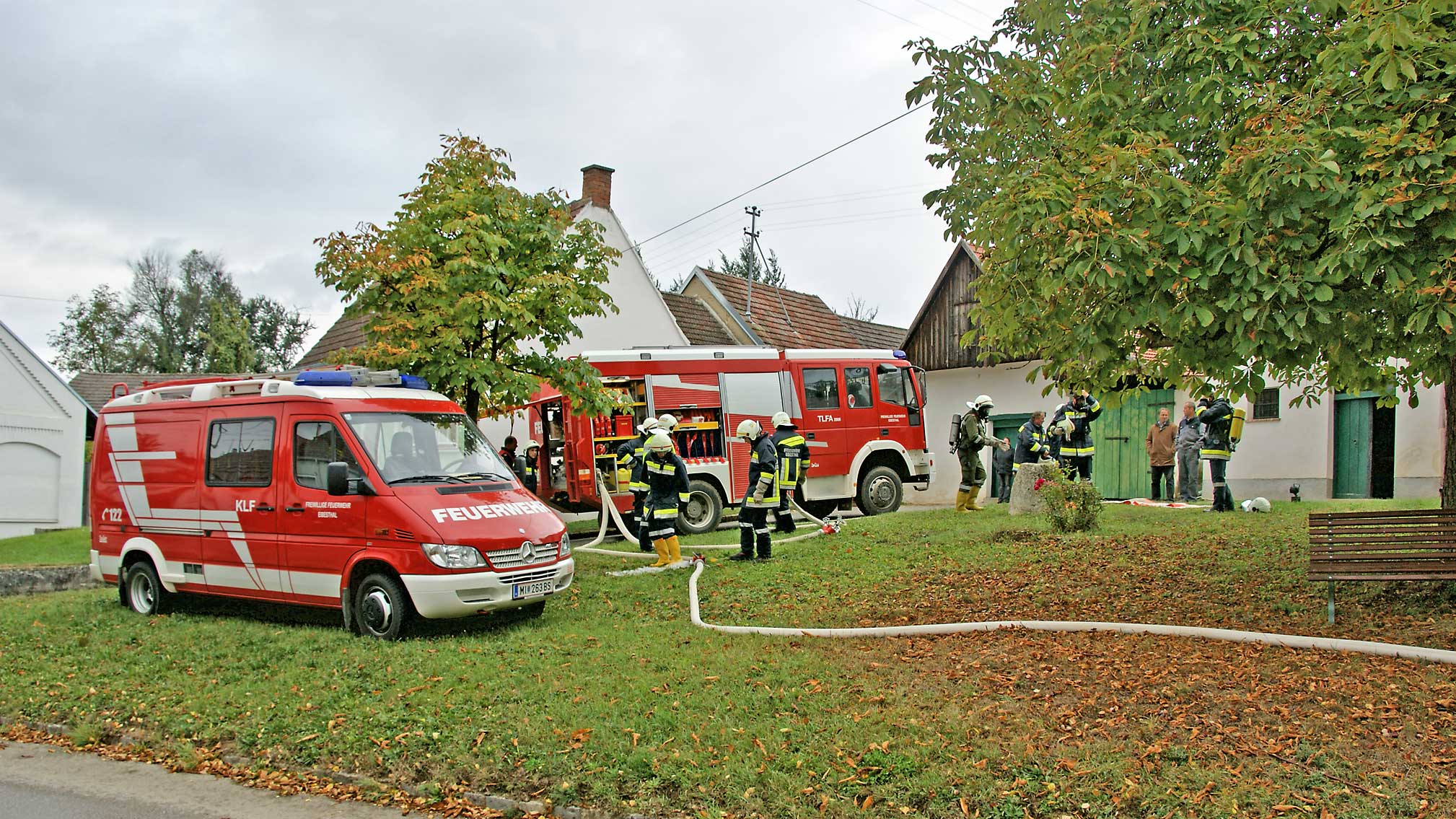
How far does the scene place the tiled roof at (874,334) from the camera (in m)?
33.5

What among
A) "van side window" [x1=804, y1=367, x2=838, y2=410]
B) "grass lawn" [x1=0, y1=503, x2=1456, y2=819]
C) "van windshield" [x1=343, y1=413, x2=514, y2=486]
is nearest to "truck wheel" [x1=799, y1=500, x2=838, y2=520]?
"van side window" [x1=804, y1=367, x2=838, y2=410]

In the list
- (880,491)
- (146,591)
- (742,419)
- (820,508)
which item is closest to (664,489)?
(742,419)

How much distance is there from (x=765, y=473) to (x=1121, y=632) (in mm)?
5602

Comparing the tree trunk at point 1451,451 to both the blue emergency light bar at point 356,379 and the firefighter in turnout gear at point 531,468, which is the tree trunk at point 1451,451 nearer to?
the blue emergency light bar at point 356,379

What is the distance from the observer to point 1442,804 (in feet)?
13.3

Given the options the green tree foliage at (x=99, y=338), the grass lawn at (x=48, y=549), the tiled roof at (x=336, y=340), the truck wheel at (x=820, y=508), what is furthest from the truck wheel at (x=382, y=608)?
the green tree foliage at (x=99, y=338)

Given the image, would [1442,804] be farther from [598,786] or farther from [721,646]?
[721,646]

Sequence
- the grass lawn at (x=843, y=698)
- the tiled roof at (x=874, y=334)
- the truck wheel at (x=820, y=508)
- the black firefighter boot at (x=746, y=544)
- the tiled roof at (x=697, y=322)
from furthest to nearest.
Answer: the tiled roof at (x=874, y=334)
the tiled roof at (x=697, y=322)
the truck wheel at (x=820, y=508)
the black firefighter boot at (x=746, y=544)
the grass lawn at (x=843, y=698)

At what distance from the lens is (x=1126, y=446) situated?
20.6 m

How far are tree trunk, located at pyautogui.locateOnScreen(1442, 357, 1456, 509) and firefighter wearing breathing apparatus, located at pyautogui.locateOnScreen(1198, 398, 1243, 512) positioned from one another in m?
5.93

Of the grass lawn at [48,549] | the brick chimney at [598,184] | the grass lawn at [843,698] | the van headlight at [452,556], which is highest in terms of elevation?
the brick chimney at [598,184]

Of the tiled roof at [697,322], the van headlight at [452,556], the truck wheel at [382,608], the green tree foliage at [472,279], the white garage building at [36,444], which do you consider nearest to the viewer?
the van headlight at [452,556]

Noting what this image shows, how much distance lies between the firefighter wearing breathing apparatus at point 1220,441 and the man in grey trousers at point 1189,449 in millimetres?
1490

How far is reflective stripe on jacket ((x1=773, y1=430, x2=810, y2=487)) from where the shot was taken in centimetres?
1275
